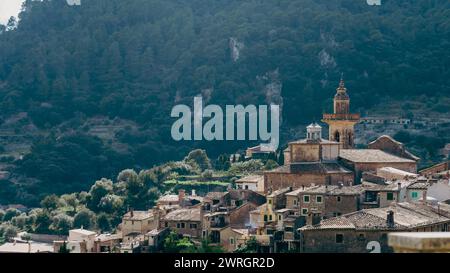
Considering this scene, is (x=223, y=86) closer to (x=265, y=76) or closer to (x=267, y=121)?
(x=265, y=76)

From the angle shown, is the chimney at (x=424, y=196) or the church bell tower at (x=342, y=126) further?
the church bell tower at (x=342, y=126)

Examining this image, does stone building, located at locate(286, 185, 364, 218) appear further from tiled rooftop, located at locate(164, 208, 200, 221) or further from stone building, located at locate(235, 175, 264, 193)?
stone building, located at locate(235, 175, 264, 193)

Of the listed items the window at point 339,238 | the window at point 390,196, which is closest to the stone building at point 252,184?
the window at point 390,196

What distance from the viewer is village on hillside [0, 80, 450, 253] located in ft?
107

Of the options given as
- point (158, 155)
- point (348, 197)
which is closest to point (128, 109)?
point (158, 155)

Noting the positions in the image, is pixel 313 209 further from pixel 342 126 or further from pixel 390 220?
pixel 342 126

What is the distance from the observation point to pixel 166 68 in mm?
110188

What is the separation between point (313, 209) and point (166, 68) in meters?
74.6

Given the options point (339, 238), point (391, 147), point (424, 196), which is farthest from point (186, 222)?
point (339, 238)

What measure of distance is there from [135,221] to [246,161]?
66.1ft

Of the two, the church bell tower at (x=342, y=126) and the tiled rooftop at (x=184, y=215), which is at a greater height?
the church bell tower at (x=342, y=126)

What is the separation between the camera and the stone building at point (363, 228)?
3162 centimetres

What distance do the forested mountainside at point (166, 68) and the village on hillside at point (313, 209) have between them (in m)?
31.8

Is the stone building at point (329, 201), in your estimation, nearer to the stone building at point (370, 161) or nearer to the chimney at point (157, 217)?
the stone building at point (370, 161)
